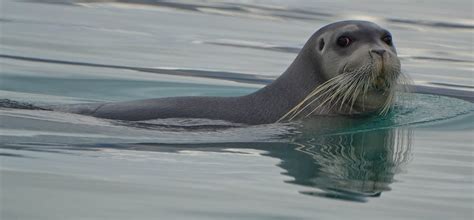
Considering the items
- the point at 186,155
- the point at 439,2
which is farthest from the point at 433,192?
the point at 439,2

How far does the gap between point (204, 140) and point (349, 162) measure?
972 millimetres

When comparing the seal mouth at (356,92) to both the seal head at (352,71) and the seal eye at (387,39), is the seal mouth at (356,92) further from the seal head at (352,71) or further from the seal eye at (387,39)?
the seal eye at (387,39)

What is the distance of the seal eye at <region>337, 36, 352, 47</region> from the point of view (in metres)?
8.70

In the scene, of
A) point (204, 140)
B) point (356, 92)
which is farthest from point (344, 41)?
point (204, 140)

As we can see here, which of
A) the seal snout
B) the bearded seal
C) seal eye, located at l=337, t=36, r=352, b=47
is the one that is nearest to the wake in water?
the bearded seal

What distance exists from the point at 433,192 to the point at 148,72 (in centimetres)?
531

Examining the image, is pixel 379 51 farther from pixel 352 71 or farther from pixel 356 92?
pixel 356 92

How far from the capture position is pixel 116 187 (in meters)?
6.39

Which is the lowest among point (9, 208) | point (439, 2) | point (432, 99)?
point (9, 208)

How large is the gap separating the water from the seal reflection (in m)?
0.01

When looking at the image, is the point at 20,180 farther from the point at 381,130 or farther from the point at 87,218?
the point at 381,130

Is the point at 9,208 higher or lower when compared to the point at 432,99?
lower

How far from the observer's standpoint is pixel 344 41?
8711mm

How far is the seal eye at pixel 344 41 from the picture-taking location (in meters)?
8.70
